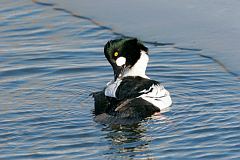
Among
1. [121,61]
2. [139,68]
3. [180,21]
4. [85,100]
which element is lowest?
[85,100]

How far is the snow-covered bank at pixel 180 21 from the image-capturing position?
1148 centimetres

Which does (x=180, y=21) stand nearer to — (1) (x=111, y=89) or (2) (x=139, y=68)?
(2) (x=139, y=68)

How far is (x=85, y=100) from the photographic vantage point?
994 centimetres

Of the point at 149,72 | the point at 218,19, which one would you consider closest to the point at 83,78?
the point at 149,72

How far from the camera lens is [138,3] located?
13.5m

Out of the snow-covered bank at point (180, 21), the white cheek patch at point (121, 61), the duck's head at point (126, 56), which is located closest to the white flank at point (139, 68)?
the duck's head at point (126, 56)

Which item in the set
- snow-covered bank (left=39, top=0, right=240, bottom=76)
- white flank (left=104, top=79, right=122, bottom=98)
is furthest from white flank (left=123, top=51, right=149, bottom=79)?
snow-covered bank (left=39, top=0, right=240, bottom=76)

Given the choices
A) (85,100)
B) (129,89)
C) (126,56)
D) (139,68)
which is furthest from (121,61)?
(85,100)

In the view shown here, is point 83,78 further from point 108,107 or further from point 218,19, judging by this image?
point 218,19

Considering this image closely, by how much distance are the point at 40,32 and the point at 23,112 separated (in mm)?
3410

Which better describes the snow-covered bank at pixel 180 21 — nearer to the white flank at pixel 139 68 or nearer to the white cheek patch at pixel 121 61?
the white flank at pixel 139 68

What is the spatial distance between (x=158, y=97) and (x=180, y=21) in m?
3.19

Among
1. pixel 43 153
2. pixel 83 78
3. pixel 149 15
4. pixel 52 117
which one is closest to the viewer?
pixel 43 153

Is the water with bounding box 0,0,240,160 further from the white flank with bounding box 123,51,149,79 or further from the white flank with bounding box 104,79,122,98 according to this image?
the white flank with bounding box 123,51,149,79
